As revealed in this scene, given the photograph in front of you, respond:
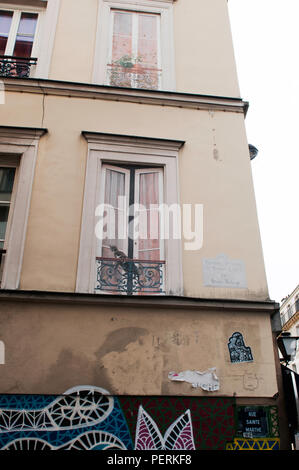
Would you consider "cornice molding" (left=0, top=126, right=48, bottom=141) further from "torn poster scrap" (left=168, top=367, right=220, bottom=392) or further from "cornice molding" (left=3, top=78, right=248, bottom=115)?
"torn poster scrap" (left=168, top=367, right=220, bottom=392)

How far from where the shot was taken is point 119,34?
8.12 m

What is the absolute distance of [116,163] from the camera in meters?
6.72

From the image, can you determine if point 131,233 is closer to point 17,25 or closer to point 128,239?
point 128,239

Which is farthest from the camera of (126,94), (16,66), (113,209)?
(16,66)

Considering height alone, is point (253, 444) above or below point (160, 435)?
below

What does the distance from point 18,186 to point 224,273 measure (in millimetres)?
3415

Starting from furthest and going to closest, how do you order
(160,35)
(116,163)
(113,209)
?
1. (160,35)
2. (116,163)
3. (113,209)

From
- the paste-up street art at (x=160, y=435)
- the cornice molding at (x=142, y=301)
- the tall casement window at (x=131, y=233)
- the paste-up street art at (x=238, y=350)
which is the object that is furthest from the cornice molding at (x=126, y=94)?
the paste-up street art at (x=160, y=435)

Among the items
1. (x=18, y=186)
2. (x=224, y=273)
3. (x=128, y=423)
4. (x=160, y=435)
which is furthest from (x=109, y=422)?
(x=18, y=186)

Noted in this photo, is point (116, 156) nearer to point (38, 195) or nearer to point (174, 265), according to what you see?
point (38, 195)

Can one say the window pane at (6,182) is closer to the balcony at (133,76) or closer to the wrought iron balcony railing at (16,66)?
the wrought iron balcony railing at (16,66)

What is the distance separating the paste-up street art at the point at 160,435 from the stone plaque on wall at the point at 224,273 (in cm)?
191

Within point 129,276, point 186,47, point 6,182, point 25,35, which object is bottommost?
point 129,276
